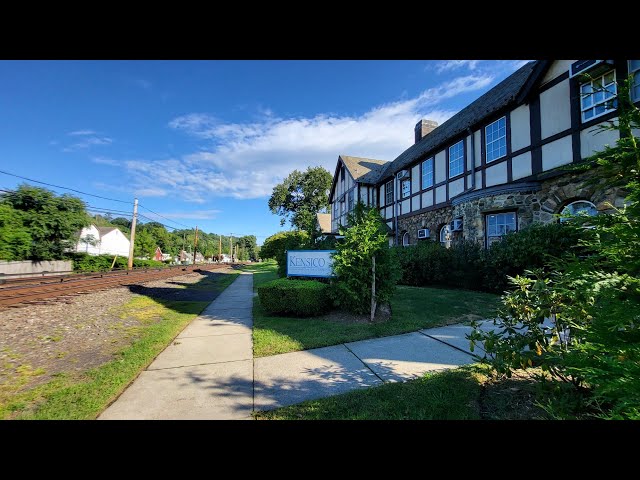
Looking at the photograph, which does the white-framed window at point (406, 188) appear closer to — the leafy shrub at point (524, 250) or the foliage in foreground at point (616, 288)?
the leafy shrub at point (524, 250)

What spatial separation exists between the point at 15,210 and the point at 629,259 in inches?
1241

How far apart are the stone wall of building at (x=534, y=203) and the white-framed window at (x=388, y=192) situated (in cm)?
583

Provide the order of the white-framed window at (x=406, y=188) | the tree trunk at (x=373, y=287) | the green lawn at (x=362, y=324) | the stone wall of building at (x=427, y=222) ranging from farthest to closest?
the white-framed window at (x=406, y=188)
the stone wall of building at (x=427, y=222)
the tree trunk at (x=373, y=287)
the green lawn at (x=362, y=324)

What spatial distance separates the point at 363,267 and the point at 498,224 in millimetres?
6890

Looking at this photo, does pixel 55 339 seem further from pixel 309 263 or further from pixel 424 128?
pixel 424 128

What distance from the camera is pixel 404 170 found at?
1617cm

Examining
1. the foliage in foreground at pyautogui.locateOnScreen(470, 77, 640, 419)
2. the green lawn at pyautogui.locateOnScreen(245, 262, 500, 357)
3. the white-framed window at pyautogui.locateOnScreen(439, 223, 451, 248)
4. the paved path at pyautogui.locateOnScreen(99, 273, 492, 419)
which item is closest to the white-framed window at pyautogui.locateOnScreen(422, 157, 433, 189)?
the white-framed window at pyautogui.locateOnScreen(439, 223, 451, 248)

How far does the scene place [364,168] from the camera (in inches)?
933

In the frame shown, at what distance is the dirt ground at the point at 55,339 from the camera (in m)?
3.83

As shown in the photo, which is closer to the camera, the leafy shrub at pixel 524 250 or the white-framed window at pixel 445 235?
the leafy shrub at pixel 524 250

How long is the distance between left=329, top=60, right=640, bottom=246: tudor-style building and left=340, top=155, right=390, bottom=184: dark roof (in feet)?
15.7

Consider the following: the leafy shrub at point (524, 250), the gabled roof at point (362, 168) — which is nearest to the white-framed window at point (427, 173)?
the gabled roof at point (362, 168)
